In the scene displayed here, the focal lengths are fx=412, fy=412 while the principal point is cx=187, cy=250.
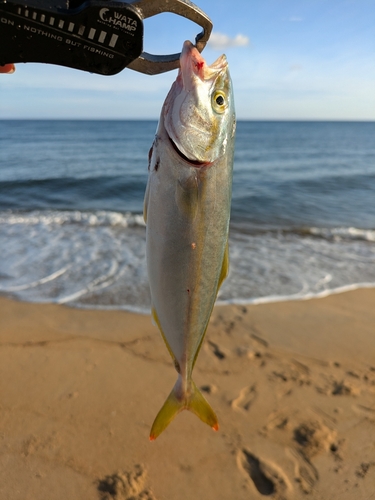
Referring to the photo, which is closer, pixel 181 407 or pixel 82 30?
pixel 82 30

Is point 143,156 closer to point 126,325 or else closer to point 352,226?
point 352,226

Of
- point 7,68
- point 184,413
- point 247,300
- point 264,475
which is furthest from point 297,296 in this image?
point 7,68

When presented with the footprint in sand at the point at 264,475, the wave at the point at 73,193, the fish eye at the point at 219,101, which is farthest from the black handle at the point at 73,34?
the wave at the point at 73,193

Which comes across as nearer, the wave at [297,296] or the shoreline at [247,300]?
the shoreline at [247,300]

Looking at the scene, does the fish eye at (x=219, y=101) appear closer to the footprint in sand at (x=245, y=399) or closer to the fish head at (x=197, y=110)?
the fish head at (x=197, y=110)

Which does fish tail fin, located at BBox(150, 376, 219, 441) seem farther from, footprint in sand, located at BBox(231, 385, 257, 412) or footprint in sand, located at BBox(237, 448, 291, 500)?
footprint in sand, located at BBox(231, 385, 257, 412)

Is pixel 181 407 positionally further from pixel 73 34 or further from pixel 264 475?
pixel 73 34
